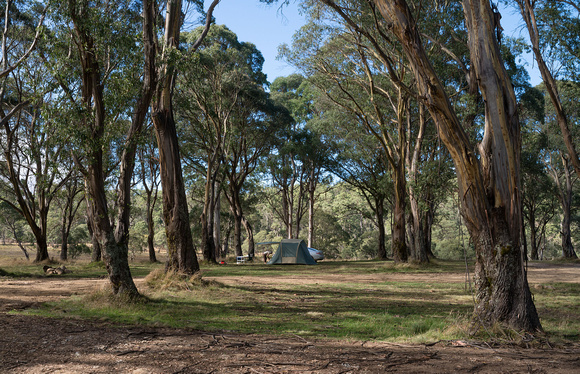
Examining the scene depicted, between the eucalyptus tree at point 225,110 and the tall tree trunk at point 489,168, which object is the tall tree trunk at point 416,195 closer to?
the eucalyptus tree at point 225,110

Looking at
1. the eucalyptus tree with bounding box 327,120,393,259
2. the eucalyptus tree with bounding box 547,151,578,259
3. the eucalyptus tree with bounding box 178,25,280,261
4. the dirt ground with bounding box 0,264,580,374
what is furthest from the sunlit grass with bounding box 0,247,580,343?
the eucalyptus tree with bounding box 547,151,578,259

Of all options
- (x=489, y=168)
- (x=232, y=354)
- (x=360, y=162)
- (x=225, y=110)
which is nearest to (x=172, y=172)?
(x=232, y=354)

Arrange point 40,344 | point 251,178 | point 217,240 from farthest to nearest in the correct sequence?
point 251,178
point 217,240
point 40,344

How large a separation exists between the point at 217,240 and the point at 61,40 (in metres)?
17.4

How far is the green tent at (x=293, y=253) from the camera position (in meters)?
24.6

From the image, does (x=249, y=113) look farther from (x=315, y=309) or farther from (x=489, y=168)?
(x=489, y=168)

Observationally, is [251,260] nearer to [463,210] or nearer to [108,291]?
[108,291]

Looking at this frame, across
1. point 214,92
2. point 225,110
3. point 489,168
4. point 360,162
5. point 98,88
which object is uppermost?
point 214,92

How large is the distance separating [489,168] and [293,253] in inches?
784

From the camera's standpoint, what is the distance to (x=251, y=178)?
31.4 metres

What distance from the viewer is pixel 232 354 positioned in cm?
419

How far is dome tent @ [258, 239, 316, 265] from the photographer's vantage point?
24594mm

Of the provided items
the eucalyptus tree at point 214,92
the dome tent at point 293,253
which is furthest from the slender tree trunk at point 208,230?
the dome tent at point 293,253

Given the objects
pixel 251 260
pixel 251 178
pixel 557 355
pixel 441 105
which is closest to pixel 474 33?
pixel 441 105
